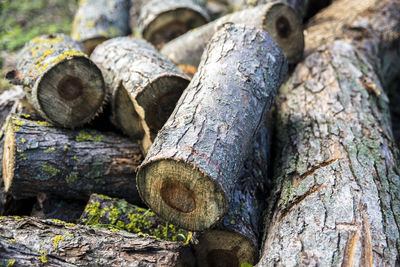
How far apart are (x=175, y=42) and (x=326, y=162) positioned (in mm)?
2162

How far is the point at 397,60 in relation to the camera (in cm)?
430

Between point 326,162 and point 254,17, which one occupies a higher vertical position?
point 254,17

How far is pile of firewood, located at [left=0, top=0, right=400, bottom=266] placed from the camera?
1.93m

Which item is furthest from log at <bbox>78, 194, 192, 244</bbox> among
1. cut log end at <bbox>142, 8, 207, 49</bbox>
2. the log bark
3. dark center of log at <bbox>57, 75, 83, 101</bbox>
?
cut log end at <bbox>142, 8, 207, 49</bbox>

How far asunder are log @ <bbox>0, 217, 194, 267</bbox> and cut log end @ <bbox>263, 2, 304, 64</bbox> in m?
2.21

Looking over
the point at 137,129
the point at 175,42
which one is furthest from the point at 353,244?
the point at 175,42

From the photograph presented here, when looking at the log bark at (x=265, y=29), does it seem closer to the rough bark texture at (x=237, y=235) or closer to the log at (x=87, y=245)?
the rough bark texture at (x=237, y=235)

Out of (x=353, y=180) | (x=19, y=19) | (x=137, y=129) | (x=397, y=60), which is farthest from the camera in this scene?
(x=19, y=19)

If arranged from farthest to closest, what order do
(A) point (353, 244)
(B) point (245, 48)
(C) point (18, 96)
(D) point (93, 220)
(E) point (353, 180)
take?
(C) point (18, 96) < (B) point (245, 48) < (D) point (93, 220) < (E) point (353, 180) < (A) point (353, 244)

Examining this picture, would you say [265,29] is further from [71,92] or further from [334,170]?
[71,92]

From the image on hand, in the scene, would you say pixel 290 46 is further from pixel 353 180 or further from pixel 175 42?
pixel 353 180

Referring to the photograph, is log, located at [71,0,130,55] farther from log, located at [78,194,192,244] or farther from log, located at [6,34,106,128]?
log, located at [78,194,192,244]

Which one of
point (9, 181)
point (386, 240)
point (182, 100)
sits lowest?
point (386, 240)

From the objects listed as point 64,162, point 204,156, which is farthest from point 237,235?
point 64,162
